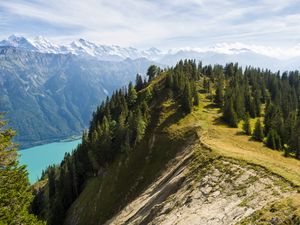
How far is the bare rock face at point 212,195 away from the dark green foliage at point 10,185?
16217mm

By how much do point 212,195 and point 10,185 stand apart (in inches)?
842

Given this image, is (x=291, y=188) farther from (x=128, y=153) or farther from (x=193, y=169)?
(x=128, y=153)

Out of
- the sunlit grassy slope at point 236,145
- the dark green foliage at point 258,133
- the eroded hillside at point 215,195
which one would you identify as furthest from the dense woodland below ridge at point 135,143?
the eroded hillside at point 215,195

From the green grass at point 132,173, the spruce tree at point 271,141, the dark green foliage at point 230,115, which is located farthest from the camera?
the dark green foliage at point 230,115

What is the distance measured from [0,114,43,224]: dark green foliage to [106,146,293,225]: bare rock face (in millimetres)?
16217

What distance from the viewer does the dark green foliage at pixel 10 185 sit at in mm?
28111

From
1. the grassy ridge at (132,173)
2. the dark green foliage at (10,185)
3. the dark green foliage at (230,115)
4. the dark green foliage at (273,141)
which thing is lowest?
the grassy ridge at (132,173)

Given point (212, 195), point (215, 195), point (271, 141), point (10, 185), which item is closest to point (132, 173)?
point (271, 141)

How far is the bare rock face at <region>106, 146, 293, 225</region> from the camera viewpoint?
30.9m

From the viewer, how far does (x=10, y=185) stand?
94.9 ft

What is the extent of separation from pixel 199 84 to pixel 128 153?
175 feet

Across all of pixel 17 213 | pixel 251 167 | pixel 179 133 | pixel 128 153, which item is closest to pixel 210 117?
pixel 179 133

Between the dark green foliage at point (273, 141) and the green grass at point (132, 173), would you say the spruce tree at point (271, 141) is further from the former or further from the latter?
the green grass at point (132, 173)

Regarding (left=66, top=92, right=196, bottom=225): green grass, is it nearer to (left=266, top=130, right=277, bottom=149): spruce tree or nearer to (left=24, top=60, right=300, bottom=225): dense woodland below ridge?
(left=24, top=60, right=300, bottom=225): dense woodland below ridge
